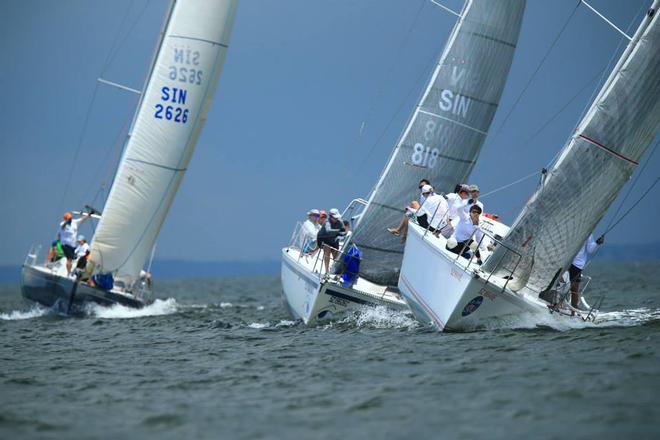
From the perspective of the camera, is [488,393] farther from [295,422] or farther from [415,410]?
[295,422]

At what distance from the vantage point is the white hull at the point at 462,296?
12.7 meters

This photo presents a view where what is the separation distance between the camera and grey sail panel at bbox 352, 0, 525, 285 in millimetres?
17281

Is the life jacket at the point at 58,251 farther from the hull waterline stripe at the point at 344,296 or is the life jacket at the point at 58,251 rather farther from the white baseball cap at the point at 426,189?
the white baseball cap at the point at 426,189

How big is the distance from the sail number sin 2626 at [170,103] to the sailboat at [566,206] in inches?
355

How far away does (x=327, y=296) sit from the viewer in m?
15.7

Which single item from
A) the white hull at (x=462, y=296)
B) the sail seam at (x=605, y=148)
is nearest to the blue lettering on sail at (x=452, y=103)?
Answer: the white hull at (x=462, y=296)

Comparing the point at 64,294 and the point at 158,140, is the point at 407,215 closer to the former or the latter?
the point at 158,140

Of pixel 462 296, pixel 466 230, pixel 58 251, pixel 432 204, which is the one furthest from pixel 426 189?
pixel 58 251

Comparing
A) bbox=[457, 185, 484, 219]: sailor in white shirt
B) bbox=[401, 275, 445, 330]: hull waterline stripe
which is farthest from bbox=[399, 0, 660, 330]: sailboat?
bbox=[457, 185, 484, 219]: sailor in white shirt

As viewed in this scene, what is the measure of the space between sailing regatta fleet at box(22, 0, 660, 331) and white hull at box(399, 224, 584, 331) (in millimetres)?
26

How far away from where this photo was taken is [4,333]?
1753 centimetres

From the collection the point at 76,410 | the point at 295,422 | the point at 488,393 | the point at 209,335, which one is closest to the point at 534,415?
the point at 488,393

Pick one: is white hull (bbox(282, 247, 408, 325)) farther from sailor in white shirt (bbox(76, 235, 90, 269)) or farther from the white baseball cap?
sailor in white shirt (bbox(76, 235, 90, 269))

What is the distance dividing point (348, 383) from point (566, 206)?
4677 millimetres
